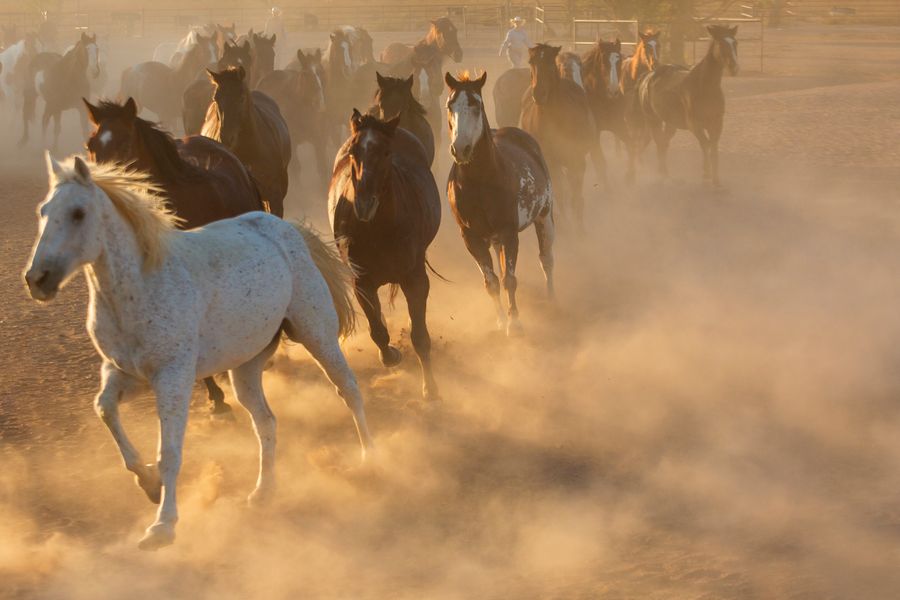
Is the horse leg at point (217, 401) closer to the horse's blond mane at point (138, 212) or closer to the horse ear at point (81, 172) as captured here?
the horse's blond mane at point (138, 212)

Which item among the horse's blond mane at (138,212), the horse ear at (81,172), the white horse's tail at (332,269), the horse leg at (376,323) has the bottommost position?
the horse leg at (376,323)

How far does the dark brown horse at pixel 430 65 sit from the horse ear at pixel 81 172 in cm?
1243

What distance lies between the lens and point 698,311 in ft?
35.5

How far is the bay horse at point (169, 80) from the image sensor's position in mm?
25031

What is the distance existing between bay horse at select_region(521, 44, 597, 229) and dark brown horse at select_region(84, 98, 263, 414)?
6281 millimetres

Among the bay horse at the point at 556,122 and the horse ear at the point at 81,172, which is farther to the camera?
the bay horse at the point at 556,122

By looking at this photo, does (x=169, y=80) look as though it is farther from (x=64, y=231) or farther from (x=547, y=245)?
(x=64, y=231)

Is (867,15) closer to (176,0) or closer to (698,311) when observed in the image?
(176,0)

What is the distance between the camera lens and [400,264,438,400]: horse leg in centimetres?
865

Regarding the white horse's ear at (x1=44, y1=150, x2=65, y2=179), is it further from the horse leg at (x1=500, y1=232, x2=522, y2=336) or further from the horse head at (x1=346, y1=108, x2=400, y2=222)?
the horse leg at (x1=500, y1=232, x2=522, y2=336)

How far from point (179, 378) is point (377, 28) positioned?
5581 cm

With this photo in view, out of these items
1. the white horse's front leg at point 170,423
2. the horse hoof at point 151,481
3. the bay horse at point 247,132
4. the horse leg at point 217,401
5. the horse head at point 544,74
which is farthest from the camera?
the horse head at point 544,74

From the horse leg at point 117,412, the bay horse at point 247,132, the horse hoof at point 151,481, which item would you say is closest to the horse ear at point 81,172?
the horse leg at point 117,412

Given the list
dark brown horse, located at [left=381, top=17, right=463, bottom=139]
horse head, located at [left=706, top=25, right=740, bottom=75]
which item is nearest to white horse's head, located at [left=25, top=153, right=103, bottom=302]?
dark brown horse, located at [left=381, top=17, right=463, bottom=139]
